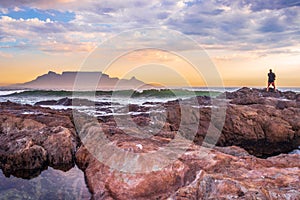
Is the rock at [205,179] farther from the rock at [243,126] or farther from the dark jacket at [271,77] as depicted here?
the dark jacket at [271,77]

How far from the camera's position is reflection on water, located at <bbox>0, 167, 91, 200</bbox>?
655cm

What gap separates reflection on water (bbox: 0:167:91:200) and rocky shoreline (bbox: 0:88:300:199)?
0.27m

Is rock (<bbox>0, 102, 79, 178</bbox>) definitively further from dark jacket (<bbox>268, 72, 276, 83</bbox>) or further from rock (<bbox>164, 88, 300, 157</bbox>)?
dark jacket (<bbox>268, 72, 276, 83</bbox>)

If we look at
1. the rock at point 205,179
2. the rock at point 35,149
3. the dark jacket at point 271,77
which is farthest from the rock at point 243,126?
the dark jacket at point 271,77

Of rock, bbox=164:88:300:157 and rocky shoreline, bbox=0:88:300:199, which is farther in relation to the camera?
rock, bbox=164:88:300:157

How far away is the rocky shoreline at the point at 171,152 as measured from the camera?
473 centimetres

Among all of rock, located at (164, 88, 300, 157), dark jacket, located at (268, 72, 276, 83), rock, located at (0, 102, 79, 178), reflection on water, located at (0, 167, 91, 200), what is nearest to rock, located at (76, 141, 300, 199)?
reflection on water, located at (0, 167, 91, 200)

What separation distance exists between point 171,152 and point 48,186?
3.17 metres

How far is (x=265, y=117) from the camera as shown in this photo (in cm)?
1466

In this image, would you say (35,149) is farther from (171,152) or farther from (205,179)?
(205,179)

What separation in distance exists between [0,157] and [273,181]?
23.4ft

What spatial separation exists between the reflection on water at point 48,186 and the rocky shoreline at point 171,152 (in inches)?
10.8

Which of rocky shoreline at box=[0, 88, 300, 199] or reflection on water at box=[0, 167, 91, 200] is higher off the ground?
rocky shoreline at box=[0, 88, 300, 199]

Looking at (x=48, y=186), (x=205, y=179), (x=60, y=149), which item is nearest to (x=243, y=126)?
(x=60, y=149)
